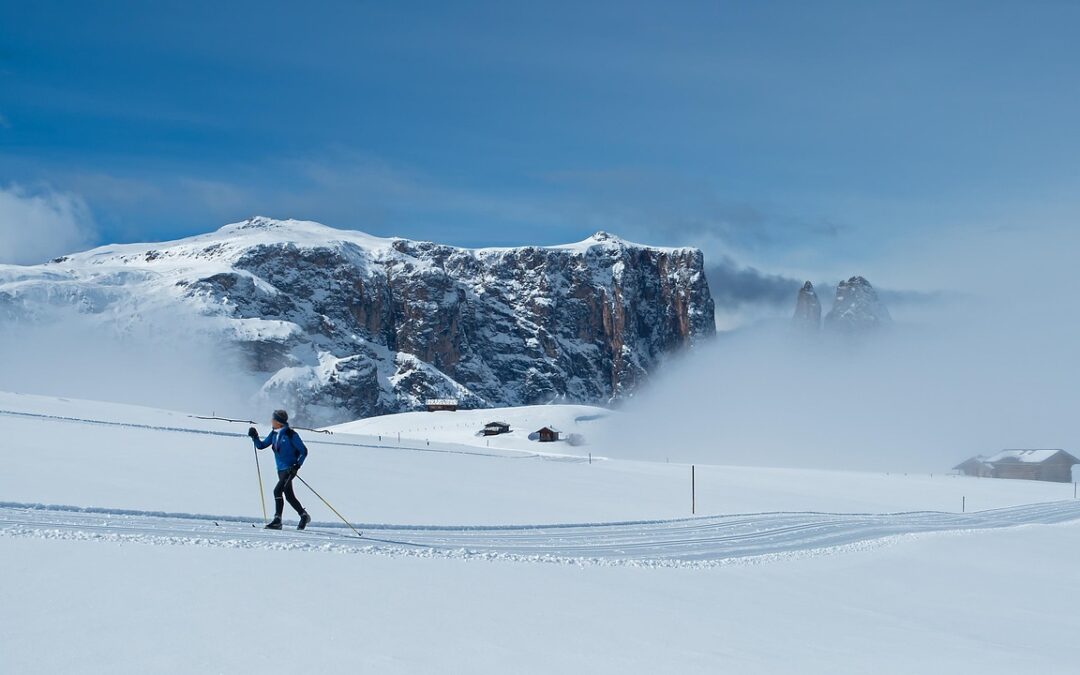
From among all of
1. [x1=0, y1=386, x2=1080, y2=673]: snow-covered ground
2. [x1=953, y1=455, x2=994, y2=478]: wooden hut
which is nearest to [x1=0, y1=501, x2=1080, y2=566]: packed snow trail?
[x1=0, y1=386, x2=1080, y2=673]: snow-covered ground

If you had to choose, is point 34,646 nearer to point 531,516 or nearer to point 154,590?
point 154,590

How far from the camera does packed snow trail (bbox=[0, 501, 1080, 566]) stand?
15258 mm

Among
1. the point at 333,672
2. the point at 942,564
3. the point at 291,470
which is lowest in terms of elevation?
the point at 942,564

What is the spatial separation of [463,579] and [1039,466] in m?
100

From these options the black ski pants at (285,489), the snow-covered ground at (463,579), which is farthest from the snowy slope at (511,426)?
the black ski pants at (285,489)

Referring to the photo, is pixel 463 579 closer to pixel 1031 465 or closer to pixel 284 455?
pixel 284 455

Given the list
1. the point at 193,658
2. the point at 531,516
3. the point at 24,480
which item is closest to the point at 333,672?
the point at 193,658

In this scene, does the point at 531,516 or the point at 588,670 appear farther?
the point at 531,516

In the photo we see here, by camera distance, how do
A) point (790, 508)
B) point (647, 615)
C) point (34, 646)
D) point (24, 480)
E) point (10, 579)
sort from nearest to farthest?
point (34, 646) < point (10, 579) < point (647, 615) < point (24, 480) < point (790, 508)

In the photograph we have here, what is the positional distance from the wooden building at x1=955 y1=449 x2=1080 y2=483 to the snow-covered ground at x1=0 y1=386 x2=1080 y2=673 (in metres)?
66.7

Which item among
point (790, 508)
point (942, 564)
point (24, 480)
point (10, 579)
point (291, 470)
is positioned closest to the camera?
point (10, 579)

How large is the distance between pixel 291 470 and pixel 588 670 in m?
9.01

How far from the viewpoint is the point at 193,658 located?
8273 mm

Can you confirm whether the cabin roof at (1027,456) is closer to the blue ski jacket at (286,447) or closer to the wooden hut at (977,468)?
the wooden hut at (977,468)
